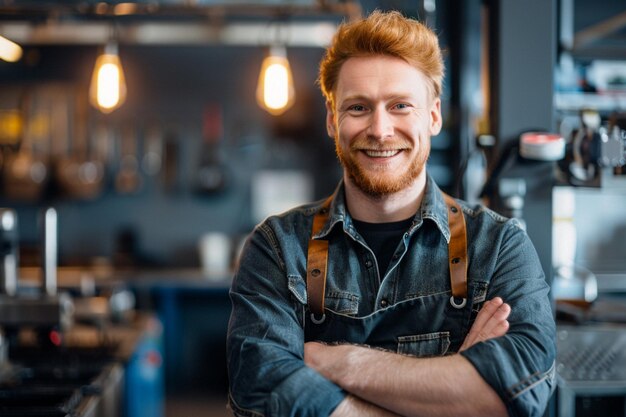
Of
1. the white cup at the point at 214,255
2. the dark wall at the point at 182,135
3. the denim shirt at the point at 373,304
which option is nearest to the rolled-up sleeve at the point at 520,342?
the denim shirt at the point at 373,304

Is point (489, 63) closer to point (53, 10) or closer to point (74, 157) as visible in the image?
point (53, 10)

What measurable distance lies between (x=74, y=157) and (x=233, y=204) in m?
1.49

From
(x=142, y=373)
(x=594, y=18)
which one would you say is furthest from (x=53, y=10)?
(x=594, y=18)

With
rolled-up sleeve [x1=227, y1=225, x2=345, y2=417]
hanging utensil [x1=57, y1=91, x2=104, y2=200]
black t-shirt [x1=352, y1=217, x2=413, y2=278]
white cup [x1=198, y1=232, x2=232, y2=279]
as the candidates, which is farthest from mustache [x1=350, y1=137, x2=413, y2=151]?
hanging utensil [x1=57, y1=91, x2=104, y2=200]

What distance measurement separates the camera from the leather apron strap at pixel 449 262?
1984mm

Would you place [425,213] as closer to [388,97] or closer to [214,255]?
[388,97]

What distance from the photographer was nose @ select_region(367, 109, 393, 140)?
1.92 meters

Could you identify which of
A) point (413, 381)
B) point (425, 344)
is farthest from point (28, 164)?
point (413, 381)

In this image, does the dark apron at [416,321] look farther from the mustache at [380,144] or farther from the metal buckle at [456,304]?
the mustache at [380,144]

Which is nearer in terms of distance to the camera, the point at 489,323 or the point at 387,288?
the point at 489,323

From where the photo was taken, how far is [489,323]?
1.87 m

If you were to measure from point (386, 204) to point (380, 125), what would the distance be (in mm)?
233

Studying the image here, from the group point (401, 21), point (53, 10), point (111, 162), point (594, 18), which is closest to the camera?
point (401, 21)

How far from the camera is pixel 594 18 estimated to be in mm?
6551
